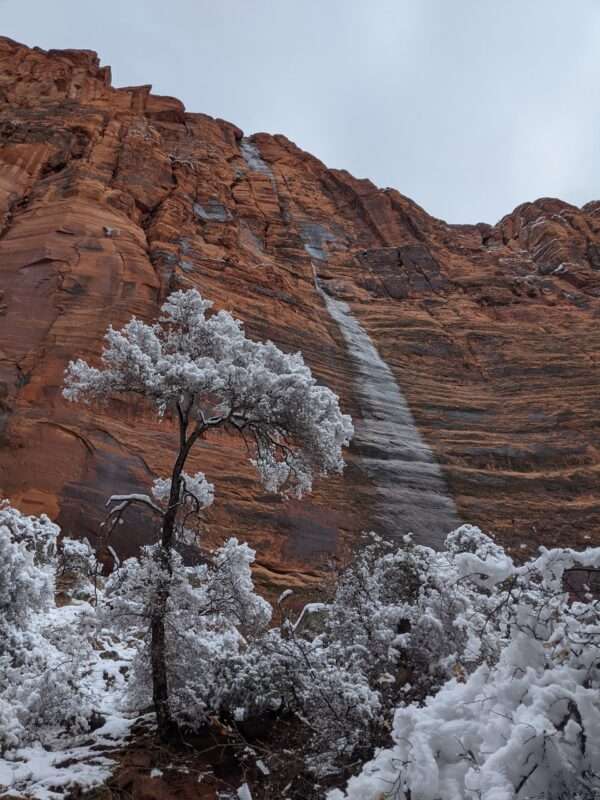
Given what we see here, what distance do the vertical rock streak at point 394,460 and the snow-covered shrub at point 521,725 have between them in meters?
14.3

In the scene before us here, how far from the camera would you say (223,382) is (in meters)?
7.60

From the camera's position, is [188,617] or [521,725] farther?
[188,617]

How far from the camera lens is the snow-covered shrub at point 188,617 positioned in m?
7.12

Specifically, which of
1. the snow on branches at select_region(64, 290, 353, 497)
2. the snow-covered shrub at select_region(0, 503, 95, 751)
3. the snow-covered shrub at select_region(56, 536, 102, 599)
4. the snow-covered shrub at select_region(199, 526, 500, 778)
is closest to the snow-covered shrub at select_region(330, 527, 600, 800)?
the snow-covered shrub at select_region(199, 526, 500, 778)

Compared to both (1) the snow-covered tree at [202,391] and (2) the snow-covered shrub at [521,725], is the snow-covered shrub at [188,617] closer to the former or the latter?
(1) the snow-covered tree at [202,391]

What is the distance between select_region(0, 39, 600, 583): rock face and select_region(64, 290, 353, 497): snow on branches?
7.45 metres

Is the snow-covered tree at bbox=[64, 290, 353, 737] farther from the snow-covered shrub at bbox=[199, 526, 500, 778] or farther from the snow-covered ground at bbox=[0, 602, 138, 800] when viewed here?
the snow-covered shrub at bbox=[199, 526, 500, 778]

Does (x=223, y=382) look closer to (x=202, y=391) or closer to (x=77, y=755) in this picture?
(x=202, y=391)

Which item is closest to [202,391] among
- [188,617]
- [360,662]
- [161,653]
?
A: [188,617]

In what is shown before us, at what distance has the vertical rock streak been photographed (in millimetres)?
18844

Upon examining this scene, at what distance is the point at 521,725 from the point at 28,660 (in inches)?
272

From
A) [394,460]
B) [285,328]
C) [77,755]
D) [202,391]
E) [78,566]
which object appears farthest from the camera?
[285,328]

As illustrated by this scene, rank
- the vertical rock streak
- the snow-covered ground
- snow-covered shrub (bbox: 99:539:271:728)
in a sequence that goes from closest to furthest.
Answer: the snow-covered ground, snow-covered shrub (bbox: 99:539:271:728), the vertical rock streak

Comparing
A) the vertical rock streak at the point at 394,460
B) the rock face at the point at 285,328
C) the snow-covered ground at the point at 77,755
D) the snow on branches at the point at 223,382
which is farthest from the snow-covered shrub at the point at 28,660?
the vertical rock streak at the point at 394,460
